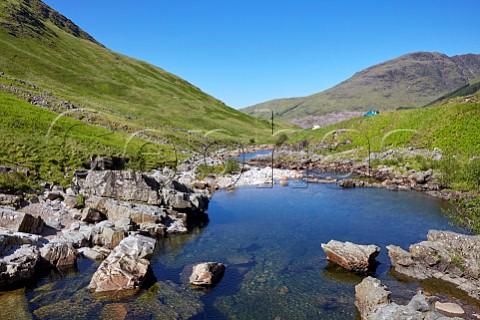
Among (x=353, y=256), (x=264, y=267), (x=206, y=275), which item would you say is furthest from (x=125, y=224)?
(x=353, y=256)

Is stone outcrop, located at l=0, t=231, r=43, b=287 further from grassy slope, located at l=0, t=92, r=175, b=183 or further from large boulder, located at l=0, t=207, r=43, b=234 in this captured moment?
grassy slope, located at l=0, t=92, r=175, b=183

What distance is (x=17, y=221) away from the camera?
77.6 feet

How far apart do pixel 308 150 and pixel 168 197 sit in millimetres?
65884

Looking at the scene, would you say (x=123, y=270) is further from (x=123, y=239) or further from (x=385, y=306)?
(x=385, y=306)

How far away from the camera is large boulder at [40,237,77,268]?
22.2 meters

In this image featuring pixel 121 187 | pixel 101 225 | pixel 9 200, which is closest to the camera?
pixel 101 225

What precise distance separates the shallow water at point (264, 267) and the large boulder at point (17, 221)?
18.6 feet

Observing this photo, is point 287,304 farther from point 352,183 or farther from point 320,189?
point 352,183

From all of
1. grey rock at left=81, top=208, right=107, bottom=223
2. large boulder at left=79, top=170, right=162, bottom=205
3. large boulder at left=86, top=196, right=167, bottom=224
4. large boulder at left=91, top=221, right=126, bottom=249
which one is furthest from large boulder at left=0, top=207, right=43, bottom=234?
large boulder at left=79, top=170, right=162, bottom=205

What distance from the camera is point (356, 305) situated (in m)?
18.2

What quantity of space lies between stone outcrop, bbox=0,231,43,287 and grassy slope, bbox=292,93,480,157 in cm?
5987

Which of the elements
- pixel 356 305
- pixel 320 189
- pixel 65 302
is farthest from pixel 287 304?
pixel 320 189

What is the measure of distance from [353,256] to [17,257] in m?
22.6

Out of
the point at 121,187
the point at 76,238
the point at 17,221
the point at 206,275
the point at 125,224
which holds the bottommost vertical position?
the point at 206,275
